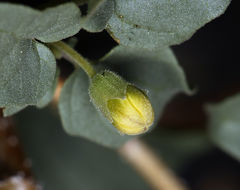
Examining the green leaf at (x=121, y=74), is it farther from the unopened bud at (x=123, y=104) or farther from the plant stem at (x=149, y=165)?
the plant stem at (x=149, y=165)

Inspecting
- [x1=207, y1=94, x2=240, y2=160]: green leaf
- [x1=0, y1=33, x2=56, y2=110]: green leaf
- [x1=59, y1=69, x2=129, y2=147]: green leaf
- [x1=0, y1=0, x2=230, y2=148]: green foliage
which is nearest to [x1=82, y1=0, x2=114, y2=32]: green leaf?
[x1=0, y1=0, x2=230, y2=148]: green foliage

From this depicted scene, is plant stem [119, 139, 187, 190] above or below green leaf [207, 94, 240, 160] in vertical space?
below

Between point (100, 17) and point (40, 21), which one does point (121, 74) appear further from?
point (40, 21)

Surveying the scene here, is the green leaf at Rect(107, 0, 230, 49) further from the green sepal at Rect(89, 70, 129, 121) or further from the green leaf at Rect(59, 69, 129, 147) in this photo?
the green leaf at Rect(59, 69, 129, 147)

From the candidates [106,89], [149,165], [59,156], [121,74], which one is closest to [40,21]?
[106,89]

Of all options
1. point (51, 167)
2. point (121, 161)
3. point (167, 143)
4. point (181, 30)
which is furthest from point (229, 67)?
point (181, 30)

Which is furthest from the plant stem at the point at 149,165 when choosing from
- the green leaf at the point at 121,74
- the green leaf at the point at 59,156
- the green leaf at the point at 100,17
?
the green leaf at the point at 100,17
